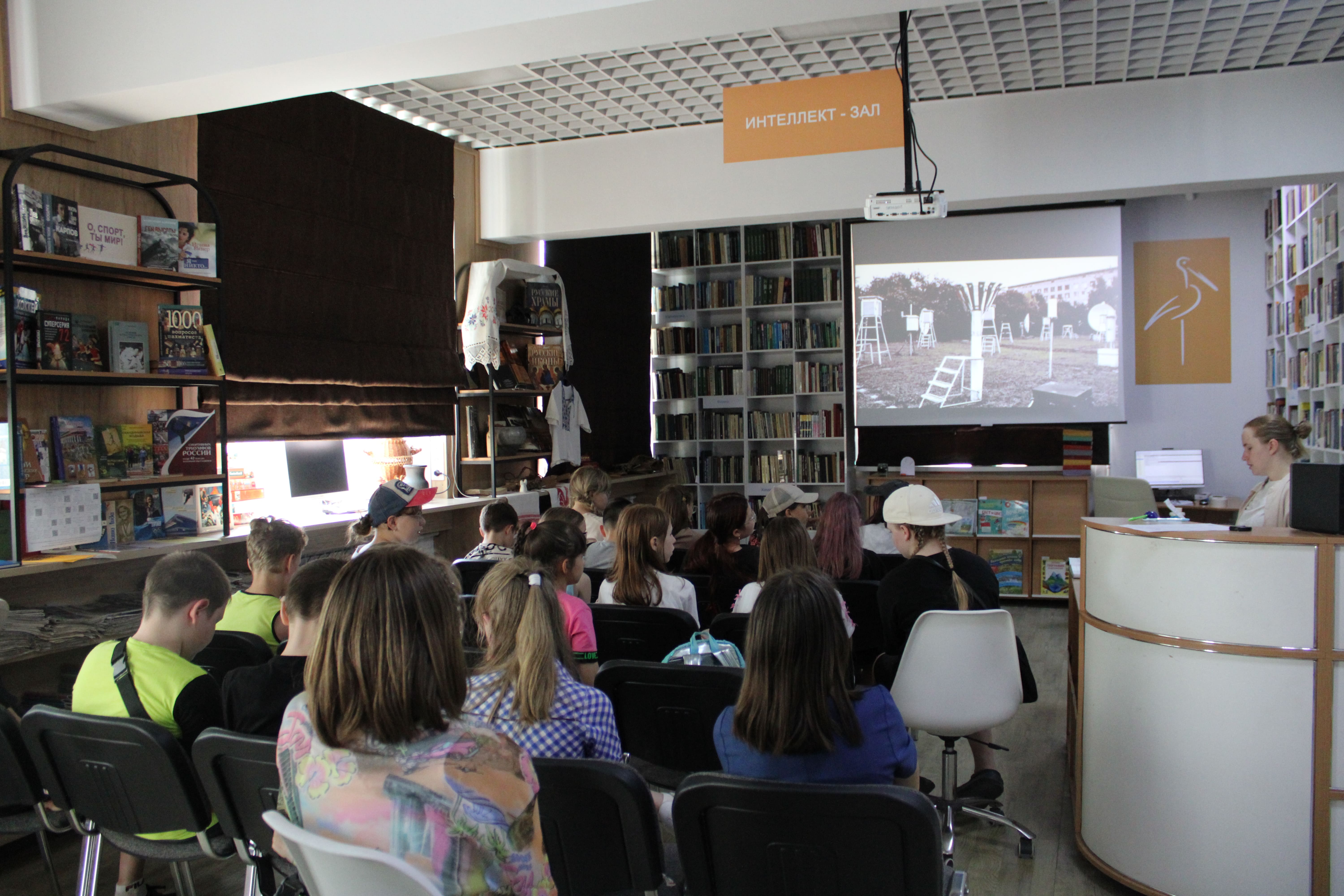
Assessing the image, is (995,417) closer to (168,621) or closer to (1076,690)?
(1076,690)

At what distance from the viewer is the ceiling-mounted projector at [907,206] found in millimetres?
4629

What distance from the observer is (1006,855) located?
3066mm

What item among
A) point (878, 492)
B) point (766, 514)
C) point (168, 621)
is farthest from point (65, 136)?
point (878, 492)

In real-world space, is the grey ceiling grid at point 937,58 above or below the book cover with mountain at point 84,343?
above

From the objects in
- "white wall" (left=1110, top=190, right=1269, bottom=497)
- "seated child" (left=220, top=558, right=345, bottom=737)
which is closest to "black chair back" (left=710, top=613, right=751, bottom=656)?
"seated child" (left=220, top=558, right=345, bottom=737)

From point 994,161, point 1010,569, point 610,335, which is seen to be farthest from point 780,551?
point 610,335

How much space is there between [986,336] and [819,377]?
1.42 meters

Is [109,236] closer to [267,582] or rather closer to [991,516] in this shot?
[267,582]

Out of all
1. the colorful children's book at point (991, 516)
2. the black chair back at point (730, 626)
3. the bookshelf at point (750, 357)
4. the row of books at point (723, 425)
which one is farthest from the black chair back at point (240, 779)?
the row of books at point (723, 425)

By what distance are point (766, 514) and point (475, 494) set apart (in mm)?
1991

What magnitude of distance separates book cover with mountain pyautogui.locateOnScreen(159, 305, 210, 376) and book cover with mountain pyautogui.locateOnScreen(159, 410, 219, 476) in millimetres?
193

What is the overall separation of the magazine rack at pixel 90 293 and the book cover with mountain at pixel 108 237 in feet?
0.19

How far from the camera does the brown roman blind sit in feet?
14.9

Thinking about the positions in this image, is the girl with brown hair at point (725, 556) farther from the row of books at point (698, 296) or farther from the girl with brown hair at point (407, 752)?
the row of books at point (698, 296)
